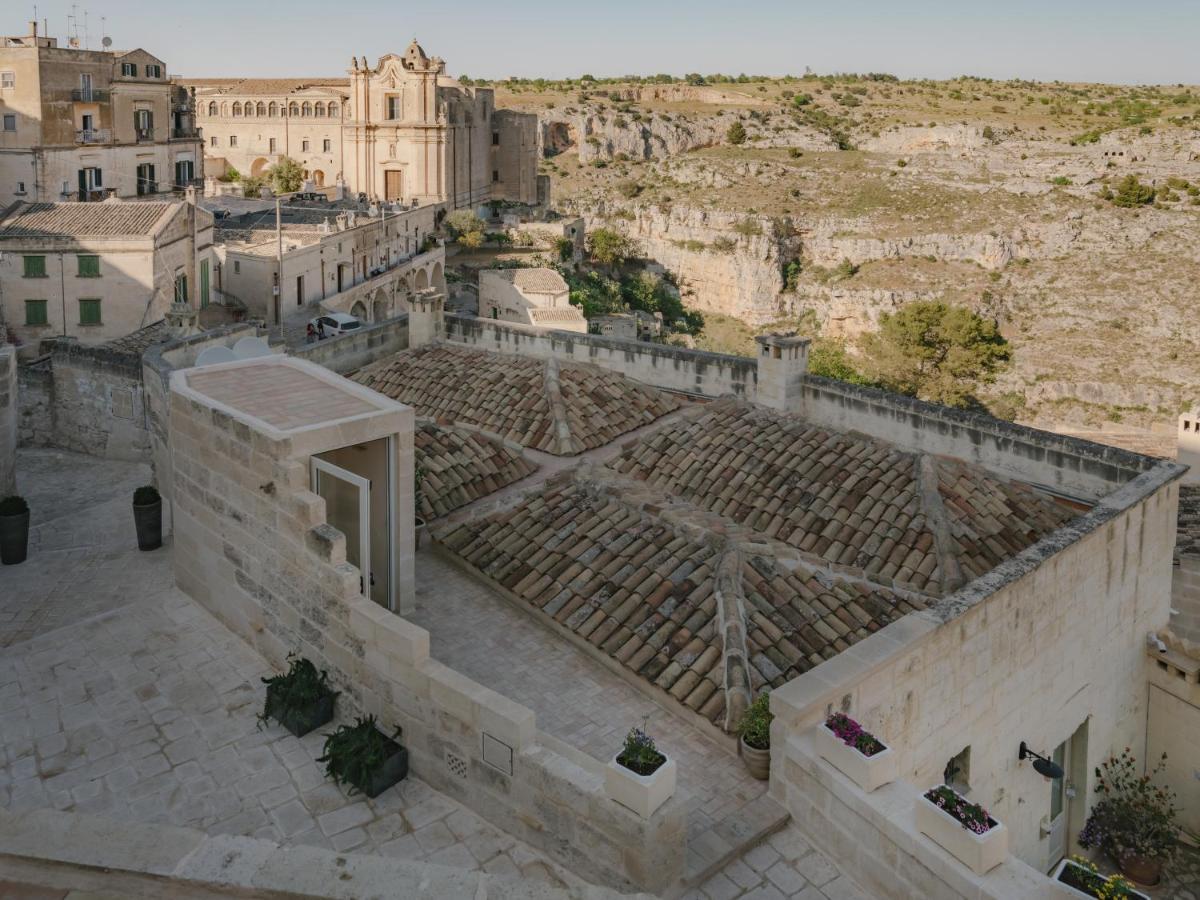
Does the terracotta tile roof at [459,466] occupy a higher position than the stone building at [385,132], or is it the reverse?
the stone building at [385,132]

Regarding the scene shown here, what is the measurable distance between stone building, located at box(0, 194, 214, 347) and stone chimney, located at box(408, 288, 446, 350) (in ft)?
65.0

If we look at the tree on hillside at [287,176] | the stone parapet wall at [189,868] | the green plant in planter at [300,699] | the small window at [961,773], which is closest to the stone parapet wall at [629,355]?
the small window at [961,773]

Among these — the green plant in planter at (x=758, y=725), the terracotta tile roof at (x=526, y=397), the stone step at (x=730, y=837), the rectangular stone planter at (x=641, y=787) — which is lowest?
the stone step at (x=730, y=837)

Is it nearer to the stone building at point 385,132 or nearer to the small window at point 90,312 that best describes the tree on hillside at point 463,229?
the stone building at point 385,132

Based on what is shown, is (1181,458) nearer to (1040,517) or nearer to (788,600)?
(1040,517)

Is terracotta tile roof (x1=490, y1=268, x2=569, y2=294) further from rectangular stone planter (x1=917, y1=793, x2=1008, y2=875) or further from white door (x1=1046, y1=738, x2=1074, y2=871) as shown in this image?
rectangular stone planter (x1=917, y1=793, x2=1008, y2=875)

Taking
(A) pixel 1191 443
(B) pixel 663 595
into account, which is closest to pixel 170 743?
(B) pixel 663 595

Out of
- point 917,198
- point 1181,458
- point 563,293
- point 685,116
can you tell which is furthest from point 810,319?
point 1181,458

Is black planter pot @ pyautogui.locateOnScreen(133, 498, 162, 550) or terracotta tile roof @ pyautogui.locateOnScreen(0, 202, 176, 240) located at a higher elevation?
terracotta tile roof @ pyautogui.locateOnScreen(0, 202, 176, 240)

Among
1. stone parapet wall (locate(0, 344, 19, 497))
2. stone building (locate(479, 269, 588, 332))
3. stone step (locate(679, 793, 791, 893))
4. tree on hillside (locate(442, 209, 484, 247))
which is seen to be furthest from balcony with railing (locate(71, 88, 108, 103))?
stone step (locate(679, 793, 791, 893))

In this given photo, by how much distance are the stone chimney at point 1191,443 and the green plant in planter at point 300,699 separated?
15.9 m

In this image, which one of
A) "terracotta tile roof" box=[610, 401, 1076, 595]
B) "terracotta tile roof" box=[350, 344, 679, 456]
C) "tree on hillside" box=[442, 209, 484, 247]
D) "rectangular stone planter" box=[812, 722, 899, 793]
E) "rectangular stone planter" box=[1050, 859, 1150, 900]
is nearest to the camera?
"rectangular stone planter" box=[1050, 859, 1150, 900]

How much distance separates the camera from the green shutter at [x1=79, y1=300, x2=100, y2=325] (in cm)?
3559

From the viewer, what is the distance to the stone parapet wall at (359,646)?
7117 millimetres
